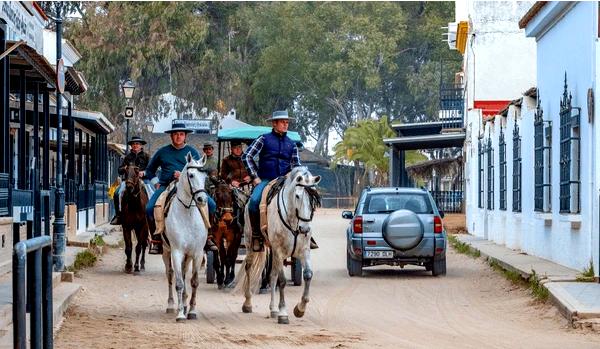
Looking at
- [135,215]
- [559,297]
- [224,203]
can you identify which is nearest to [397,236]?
[224,203]

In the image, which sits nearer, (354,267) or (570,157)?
(570,157)

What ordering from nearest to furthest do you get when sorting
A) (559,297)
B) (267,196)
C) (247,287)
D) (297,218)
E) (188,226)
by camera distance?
(297,218)
(188,226)
(559,297)
(267,196)
(247,287)

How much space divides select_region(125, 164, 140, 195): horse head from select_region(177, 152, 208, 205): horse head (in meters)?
6.50

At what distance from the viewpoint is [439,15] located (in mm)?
79188

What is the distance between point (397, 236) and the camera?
2091cm

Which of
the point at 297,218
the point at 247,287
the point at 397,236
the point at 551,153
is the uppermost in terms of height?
the point at 551,153

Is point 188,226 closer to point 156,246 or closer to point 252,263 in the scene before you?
point 156,246

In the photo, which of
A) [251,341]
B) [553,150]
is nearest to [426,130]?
[553,150]

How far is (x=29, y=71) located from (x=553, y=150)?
8.88m

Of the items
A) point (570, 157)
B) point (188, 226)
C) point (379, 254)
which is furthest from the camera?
point (379, 254)

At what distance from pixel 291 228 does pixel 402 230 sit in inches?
261

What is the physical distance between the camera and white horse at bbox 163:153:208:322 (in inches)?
569

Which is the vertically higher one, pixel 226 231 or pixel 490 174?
pixel 490 174

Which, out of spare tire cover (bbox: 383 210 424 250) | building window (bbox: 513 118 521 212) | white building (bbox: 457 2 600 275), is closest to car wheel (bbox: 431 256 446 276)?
spare tire cover (bbox: 383 210 424 250)
